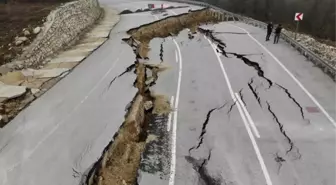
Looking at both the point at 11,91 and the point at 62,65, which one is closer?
the point at 11,91

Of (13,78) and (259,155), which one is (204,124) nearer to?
(259,155)

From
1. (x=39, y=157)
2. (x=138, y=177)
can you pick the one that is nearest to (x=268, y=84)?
(x=138, y=177)

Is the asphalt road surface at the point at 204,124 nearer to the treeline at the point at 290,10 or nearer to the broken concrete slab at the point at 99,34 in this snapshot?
the broken concrete slab at the point at 99,34

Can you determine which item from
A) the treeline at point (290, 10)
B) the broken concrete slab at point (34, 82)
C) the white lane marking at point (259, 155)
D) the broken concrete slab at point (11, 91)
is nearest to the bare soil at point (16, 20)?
the broken concrete slab at point (34, 82)

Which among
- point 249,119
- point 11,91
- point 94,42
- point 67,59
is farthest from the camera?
point 94,42

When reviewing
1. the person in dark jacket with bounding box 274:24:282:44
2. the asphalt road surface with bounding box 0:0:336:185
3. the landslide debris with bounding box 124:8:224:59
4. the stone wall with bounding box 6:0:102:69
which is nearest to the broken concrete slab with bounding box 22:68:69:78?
the stone wall with bounding box 6:0:102:69

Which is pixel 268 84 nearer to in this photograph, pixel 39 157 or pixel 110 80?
pixel 110 80

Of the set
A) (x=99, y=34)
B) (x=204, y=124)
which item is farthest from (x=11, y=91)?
(x=99, y=34)

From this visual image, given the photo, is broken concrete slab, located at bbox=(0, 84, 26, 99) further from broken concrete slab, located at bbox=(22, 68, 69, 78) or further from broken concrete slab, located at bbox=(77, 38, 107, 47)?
broken concrete slab, located at bbox=(77, 38, 107, 47)
